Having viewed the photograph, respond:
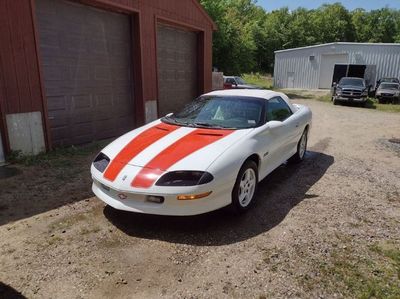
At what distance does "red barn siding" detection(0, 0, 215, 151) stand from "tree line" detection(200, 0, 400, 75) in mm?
14922

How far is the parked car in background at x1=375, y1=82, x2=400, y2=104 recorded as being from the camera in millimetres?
19388

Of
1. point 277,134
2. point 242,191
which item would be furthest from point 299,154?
point 242,191

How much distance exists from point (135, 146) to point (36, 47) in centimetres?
380

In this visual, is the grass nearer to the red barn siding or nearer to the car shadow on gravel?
the red barn siding

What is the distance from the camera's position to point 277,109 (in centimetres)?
525

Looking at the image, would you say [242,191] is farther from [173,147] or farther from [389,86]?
[389,86]

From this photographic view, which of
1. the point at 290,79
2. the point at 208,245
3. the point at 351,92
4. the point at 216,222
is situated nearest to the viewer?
the point at 208,245

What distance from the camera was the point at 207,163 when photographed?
351 cm

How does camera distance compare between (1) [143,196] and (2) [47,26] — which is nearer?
(1) [143,196]

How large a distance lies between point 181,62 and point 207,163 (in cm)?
853

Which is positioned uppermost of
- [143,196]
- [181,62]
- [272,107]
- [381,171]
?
[181,62]

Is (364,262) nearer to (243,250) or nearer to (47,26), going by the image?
(243,250)

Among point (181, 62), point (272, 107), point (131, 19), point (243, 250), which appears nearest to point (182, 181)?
point (243, 250)

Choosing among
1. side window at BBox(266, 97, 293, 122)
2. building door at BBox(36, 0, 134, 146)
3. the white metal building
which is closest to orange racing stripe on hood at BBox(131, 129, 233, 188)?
side window at BBox(266, 97, 293, 122)
